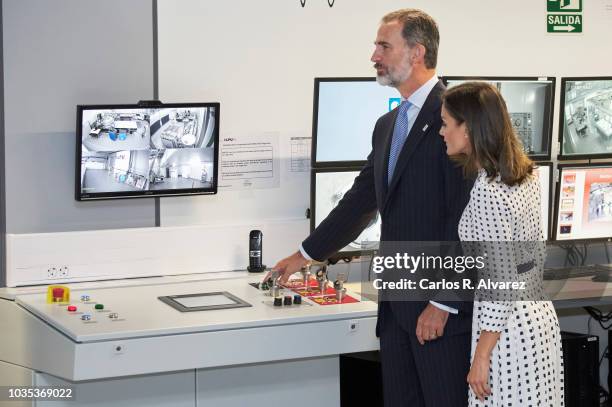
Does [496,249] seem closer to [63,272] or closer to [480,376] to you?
[480,376]

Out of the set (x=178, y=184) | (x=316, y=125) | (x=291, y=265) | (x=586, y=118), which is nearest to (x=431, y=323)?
Answer: (x=291, y=265)

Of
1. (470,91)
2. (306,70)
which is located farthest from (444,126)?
(306,70)

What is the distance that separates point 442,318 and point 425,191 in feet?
1.17

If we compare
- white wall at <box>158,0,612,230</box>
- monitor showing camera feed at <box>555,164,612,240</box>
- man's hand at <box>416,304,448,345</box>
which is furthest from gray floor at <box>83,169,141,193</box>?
monitor showing camera feed at <box>555,164,612,240</box>

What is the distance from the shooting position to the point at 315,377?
3.43 m

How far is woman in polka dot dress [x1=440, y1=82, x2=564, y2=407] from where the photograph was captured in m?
2.38

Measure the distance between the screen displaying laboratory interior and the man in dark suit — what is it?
94 cm

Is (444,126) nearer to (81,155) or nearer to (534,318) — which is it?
(534,318)

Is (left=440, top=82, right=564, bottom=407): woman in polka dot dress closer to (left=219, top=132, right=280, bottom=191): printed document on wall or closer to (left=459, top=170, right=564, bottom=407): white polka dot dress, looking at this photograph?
(left=459, top=170, right=564, bottom=407): white polka dot dress

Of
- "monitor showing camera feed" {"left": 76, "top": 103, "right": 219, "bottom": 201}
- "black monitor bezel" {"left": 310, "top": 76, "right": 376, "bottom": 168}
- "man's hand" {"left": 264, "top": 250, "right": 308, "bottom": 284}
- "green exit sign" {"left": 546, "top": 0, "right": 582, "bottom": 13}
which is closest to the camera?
"man's hand" {"left": 264, "top": 250, "right": 308, "bottom": 284}

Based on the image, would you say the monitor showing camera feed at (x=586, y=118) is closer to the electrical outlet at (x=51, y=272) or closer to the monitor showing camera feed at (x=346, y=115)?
the monitor showing camera feed at (x=346, y=115)

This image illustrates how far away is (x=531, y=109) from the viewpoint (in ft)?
13.3

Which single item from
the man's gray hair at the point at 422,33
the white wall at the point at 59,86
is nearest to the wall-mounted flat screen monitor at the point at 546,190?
the man's gray hair at the point at 422,33

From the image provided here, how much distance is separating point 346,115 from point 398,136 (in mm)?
950
